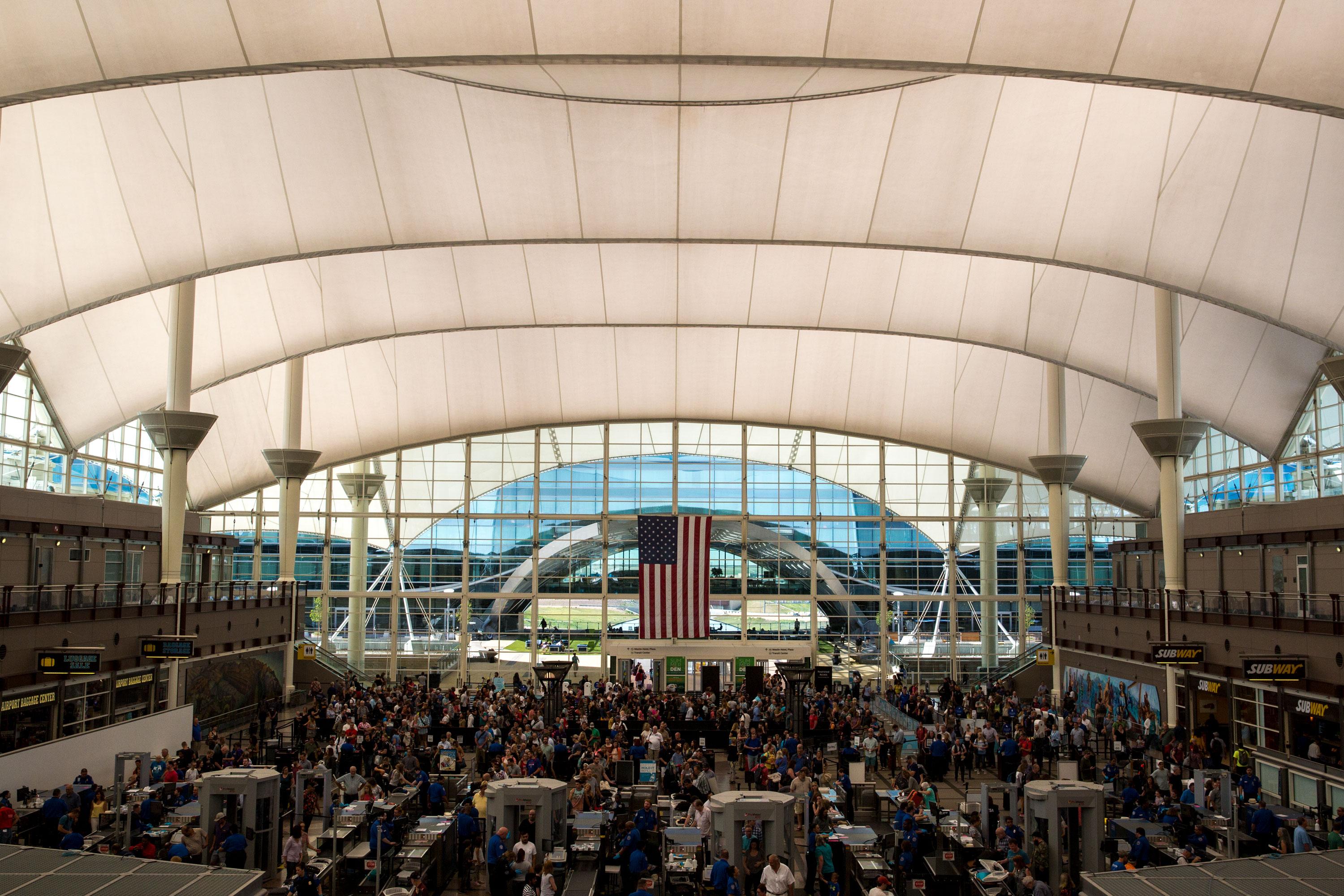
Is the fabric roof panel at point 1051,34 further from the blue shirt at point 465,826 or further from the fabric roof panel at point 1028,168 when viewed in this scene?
the blue shirt at point 465,826

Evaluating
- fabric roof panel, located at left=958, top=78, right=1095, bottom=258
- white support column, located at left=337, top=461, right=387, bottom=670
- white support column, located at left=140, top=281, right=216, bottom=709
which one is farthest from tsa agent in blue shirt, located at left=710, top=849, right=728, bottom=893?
white support column, located at left=337, top=461, right=387, bottom=670

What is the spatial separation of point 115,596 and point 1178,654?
2306 cm

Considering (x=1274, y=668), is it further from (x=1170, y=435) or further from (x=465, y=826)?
(x=465, y=826)

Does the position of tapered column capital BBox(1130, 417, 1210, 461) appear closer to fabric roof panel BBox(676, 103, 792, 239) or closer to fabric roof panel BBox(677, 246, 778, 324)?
fabric roof panel BBox(676, 103, 792, 239)

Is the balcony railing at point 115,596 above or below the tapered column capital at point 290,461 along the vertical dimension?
below

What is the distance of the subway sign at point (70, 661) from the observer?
20938 millimetres

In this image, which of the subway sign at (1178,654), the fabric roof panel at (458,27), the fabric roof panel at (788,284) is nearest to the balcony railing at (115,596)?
the fabric roof panel at (458,27)

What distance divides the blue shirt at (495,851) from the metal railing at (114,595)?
1172 centimetres

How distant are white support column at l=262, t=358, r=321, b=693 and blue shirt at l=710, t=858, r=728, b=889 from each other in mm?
25333

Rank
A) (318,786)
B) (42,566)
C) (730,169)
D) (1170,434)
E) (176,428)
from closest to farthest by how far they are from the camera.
Answer: (318,786) < (730,169) < (42,566) < (1170,434) < (176,428)

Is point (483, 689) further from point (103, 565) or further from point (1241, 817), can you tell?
point (1241, 817)

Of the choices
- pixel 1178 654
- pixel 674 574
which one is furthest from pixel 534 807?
pixel 674 574

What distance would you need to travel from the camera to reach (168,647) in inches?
982

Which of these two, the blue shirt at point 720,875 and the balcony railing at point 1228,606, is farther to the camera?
the balcony railing at point 1228,606
